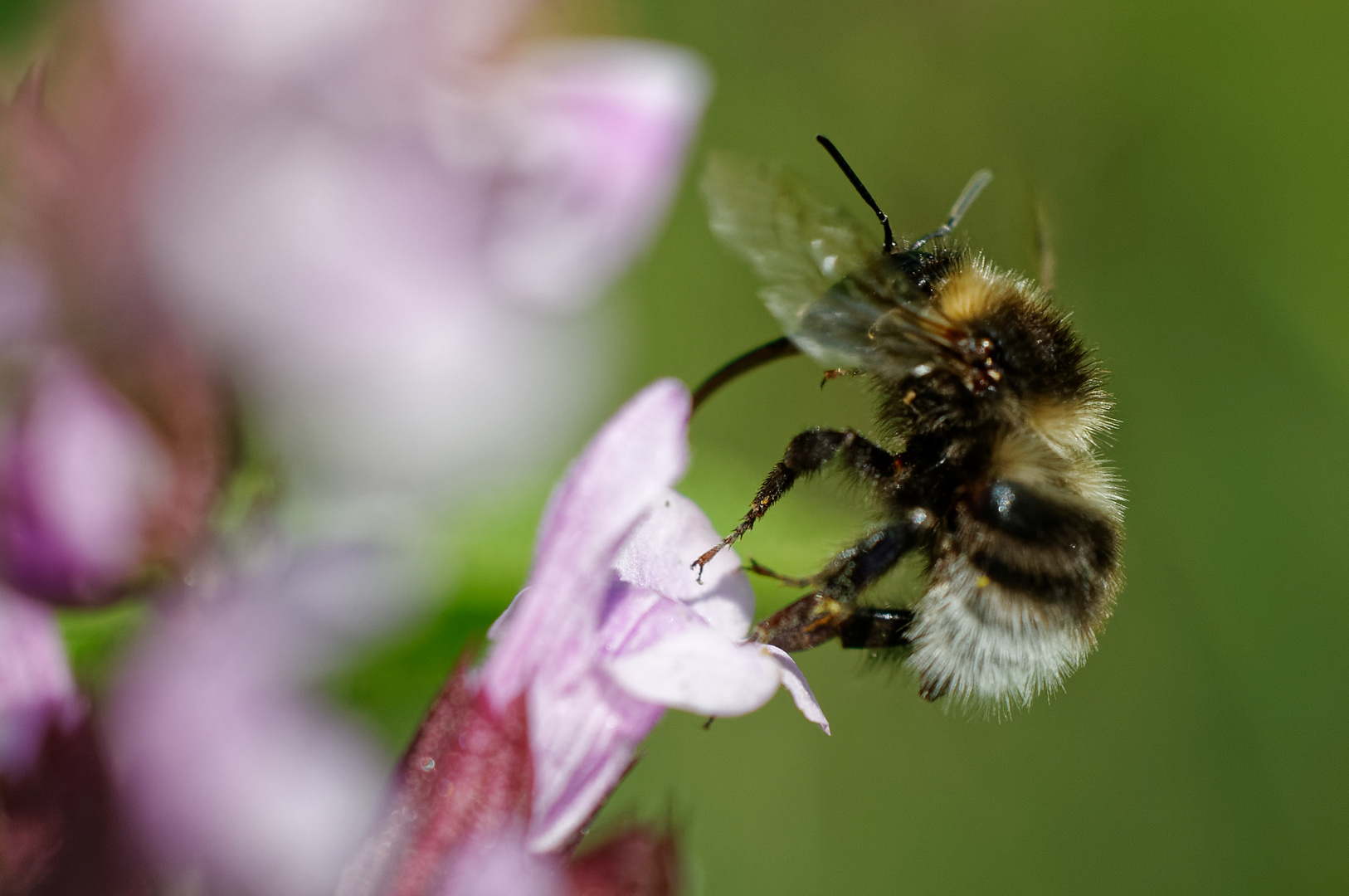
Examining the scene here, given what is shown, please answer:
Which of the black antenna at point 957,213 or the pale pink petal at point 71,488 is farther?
the black antenna at point 957,213

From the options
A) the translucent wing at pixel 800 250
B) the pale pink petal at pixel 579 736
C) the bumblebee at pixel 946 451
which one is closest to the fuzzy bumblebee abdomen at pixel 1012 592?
the bumblebee at pixel 946 451

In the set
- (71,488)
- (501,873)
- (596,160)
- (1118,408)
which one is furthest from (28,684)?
(1118,408)

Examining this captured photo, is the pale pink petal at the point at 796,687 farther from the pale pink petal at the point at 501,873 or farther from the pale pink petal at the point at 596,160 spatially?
the pale pink petal at the point at 596,160

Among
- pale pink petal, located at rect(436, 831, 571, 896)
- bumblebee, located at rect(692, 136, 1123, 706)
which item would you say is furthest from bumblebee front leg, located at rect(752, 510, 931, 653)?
pale pink petal, located at rect(436, 831, 571, 896)

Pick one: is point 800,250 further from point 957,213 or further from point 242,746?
point 242,746

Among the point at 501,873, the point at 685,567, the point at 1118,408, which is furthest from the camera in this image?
the point at 1118,408

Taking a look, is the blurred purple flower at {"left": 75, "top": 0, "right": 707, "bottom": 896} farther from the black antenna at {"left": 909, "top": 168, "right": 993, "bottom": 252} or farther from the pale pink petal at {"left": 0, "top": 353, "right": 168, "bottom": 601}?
the black antenna at {"left": 909, "top": 168, "right": 993, "bottom": 252}

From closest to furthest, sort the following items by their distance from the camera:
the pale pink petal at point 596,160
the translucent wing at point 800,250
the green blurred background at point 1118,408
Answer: the translucent wing at point 800,250, the pale pink petal at point 596,160, the green blurred background at point 1118,408

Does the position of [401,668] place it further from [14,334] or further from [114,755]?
[114,755]
